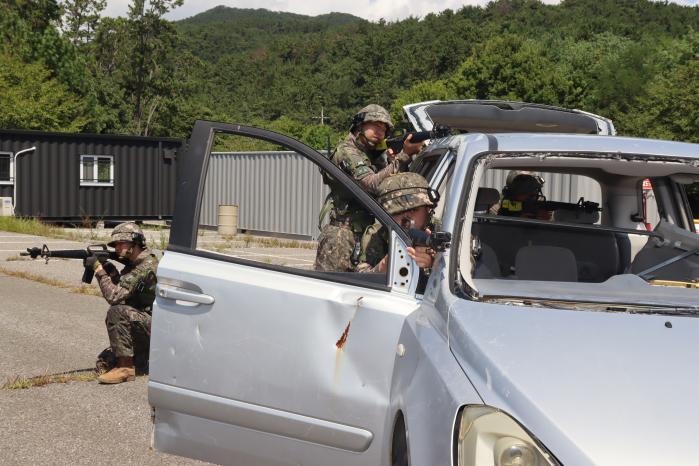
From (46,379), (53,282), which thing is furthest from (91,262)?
(53,282)

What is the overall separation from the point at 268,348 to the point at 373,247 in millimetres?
770

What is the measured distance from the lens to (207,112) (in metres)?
74.6

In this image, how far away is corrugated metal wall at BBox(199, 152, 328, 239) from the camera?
81.9 feet

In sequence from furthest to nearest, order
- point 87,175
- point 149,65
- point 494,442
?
point 149,65 < point 87,175 < point 494,442

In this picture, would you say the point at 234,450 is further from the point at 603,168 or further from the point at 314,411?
the point at 603,168

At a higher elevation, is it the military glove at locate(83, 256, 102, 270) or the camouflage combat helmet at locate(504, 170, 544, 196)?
the camouflage combat helmet at locate(504, 170, 544, 196)

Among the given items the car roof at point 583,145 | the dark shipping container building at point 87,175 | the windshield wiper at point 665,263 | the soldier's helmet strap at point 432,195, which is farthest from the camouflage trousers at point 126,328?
the dark shipping container building at point 87,175

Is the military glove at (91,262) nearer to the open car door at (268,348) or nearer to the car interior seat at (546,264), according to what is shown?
the open car door at (268,348)


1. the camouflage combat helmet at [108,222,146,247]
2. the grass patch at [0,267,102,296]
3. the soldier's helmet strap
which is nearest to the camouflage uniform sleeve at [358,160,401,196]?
the soldier's helmet strap

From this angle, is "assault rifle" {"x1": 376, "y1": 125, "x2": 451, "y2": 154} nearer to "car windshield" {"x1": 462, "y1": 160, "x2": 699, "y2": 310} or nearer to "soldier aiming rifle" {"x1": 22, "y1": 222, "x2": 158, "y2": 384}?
"car windshield" {"x1": 462, "y1": 160, "x2": 699, "y2": 310}

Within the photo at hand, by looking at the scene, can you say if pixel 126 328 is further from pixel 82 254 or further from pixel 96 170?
pixel 96 170

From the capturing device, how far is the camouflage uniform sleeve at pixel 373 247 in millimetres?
3990

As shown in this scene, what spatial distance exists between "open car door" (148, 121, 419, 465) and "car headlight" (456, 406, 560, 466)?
778 millimetres

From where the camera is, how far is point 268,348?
352 centimetres
